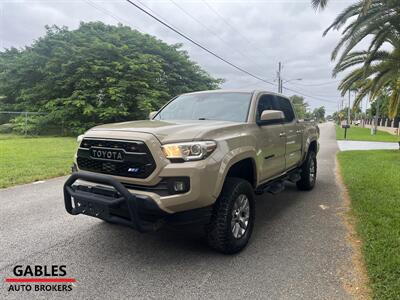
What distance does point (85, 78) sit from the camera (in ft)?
66.4

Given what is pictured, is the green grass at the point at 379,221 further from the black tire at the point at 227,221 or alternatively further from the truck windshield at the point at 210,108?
the truck windshield at the point at 210,108

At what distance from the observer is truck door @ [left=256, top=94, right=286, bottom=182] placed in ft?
14.0

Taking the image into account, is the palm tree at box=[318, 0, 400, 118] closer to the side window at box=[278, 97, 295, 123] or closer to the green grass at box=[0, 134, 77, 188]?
the side window at box=[278, 97, 295, 123]

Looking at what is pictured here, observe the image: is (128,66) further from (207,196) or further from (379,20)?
(207,196)

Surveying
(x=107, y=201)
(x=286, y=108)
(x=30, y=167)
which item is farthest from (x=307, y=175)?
(x=30, y=167)

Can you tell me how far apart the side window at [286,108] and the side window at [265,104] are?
12.6 inches

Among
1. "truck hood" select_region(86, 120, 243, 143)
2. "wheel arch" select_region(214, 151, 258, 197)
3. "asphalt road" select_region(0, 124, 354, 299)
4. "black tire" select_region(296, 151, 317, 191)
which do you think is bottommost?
"asphalt road" select_region(0, 124, 354, 299)

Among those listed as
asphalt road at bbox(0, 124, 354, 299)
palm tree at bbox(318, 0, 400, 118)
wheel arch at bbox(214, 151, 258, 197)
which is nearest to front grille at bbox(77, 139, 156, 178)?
wheel arch at bbox(214, 151, 258, 197)

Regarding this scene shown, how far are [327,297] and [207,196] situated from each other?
1410mm

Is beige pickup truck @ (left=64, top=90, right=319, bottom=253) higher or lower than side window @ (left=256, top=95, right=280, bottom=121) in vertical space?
lower

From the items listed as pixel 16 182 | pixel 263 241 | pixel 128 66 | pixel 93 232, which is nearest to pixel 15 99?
pixel 128 66

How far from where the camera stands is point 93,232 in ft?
13.8

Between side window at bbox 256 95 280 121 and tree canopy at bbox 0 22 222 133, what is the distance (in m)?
16.1

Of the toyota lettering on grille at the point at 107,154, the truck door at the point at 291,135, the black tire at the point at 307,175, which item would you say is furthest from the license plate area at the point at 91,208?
the black tire at the point at 307,175
